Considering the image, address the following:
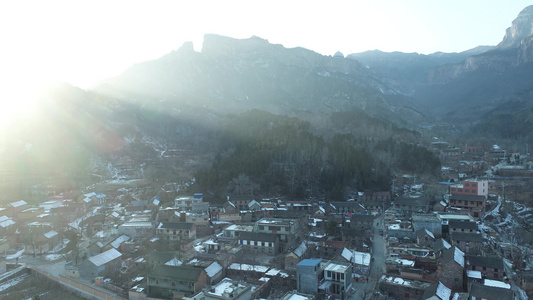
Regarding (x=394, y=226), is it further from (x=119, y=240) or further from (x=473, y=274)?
(x=119, y=240)

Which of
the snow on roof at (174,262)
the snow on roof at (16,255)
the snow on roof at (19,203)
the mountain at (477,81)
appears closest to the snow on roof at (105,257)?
the snow on roof at (174,262)

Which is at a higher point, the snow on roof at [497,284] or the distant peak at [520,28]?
the distant peak at [520,28]

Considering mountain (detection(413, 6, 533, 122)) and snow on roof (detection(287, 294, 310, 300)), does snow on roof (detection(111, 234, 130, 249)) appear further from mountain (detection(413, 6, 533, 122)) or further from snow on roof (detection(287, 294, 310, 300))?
mountain (detection(413, 6, 533, 122))

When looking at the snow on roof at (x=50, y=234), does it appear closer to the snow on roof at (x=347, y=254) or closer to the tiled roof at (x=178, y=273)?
the tiled roof at (x=178, y=273)

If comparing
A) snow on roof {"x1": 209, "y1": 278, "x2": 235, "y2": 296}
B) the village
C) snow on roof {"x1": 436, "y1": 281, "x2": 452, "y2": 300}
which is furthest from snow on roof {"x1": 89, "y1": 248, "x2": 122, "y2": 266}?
snow on roof {"x1": 436, "y1": 281, "x2": 452, "y2": 300}

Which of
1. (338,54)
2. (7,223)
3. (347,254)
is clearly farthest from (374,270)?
(338,54)

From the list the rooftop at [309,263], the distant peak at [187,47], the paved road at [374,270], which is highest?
the distant peak at [187,47]

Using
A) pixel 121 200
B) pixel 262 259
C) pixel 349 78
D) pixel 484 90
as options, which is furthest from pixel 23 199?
pixel 484 90
